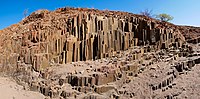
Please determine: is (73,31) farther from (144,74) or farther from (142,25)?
(144,74)

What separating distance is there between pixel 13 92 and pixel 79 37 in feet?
21.1

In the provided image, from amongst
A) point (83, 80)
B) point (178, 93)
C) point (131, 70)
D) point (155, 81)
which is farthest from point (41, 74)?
point (178, 93)

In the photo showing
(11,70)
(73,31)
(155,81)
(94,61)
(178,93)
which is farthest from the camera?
(73,31)

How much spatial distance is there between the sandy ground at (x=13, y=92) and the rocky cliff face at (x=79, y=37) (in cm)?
152

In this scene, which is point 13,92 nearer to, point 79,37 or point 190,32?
point 79,37

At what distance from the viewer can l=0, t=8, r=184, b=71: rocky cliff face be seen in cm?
2064

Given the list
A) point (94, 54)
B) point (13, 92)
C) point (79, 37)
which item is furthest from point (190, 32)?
point (13, 92)

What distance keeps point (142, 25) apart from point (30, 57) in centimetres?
829

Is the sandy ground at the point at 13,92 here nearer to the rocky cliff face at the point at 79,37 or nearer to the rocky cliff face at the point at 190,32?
the rocky cliff face at the point at 79,37

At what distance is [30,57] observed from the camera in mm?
20281

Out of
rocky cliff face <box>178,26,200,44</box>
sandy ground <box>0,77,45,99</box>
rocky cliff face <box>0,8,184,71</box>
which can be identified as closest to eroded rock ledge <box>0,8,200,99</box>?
rocky cliff face <box>0,8,184,71</box>

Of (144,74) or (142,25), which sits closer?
(144,74)

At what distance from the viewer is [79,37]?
73.6 feet

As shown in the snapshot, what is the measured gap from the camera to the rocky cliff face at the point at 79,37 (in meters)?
20.6
